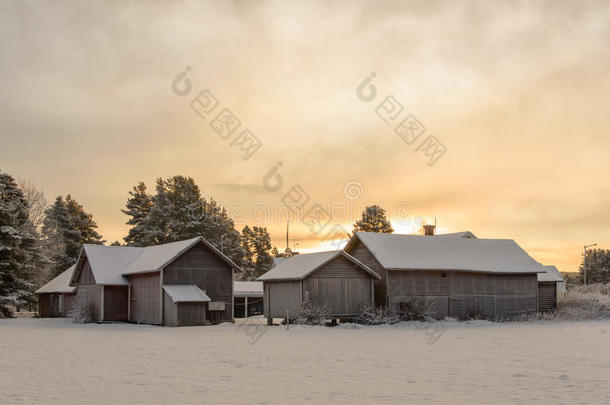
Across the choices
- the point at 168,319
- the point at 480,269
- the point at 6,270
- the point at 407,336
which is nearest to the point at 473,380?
the point at 407,336

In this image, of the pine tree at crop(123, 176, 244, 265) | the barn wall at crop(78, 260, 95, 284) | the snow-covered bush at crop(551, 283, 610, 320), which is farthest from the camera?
the pine tree at crop(123, 176, 244, 265)

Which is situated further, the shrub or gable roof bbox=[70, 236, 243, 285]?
the shrub

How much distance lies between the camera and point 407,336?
34906 millimetres

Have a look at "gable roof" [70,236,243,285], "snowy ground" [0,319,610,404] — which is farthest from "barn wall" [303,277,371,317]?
"snowy ground" [0,319,610,404]

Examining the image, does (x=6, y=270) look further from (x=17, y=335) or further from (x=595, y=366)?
(x=595, y=366)

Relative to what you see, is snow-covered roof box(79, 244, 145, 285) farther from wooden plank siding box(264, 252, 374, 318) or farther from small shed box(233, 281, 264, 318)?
small shed box(233, 281, 264, 318)

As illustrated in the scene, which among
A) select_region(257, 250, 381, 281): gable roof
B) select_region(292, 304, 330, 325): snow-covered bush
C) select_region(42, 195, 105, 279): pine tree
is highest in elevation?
select_region(42, 195, 105, 279): pine tree

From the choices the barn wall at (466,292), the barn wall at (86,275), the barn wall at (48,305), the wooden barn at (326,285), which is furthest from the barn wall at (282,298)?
the barn wall at (48,305)

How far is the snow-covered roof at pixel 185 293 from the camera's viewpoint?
43.7 m

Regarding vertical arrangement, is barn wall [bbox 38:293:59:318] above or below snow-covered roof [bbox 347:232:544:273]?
below

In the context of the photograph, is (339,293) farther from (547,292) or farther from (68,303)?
(68,303)

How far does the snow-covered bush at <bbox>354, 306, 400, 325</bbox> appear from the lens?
148ft

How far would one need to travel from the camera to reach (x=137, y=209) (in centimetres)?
9069

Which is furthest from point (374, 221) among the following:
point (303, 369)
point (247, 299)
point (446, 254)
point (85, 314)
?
point (303, 369)
